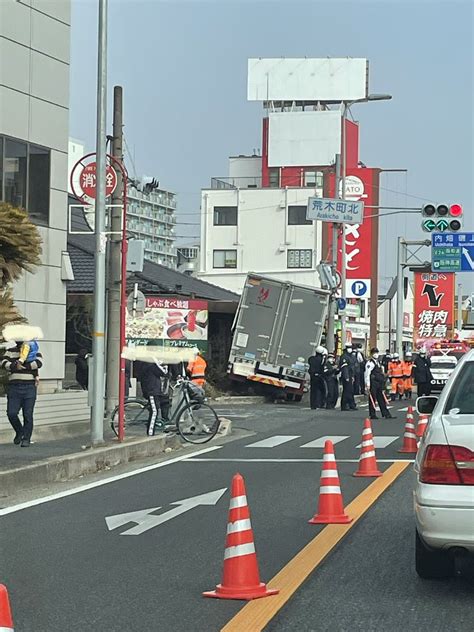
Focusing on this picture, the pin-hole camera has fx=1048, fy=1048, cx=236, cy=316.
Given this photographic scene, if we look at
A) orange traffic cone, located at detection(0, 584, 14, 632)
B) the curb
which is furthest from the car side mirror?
the curb

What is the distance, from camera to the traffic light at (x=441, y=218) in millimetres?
31406

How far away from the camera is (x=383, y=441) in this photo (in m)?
18.9

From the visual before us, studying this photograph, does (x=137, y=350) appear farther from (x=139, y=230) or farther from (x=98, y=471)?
(x=139, y=230)

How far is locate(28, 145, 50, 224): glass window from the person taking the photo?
20.8 metres

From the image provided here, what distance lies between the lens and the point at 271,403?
32406 millimetres

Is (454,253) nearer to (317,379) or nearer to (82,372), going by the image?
Answer: (317,379)

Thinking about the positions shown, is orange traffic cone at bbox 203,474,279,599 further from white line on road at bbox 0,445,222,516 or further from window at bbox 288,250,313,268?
window at bbox 288,250,313,268

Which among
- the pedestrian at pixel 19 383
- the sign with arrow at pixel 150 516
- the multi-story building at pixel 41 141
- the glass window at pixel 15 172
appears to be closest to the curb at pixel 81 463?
the pedestrian at pixel 19 383

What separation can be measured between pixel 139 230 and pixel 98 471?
5203 inches

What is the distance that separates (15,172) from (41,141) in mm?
993

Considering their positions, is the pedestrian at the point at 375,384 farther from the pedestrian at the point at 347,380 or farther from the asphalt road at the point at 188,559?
the asphalt road at the point at 188,559

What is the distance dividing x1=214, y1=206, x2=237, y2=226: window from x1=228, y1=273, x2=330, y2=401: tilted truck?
43.0 meters

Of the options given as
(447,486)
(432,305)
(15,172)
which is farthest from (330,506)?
(432,305)

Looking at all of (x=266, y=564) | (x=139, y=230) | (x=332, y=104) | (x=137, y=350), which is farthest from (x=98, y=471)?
(x=139, y=230)
